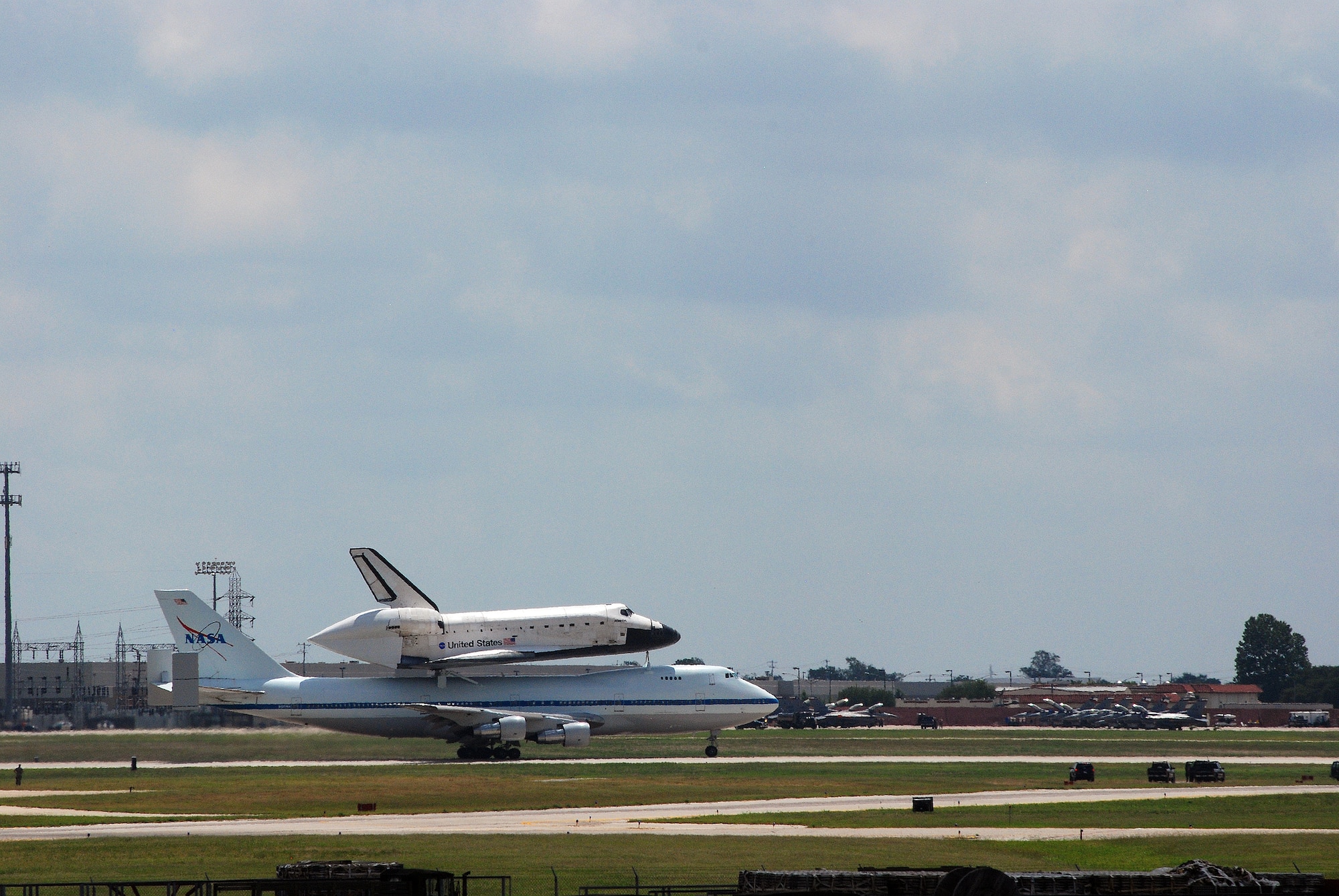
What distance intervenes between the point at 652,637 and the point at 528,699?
6.47m

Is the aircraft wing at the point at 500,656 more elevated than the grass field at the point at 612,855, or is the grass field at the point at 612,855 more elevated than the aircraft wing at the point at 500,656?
the aircraft wing at the point at 500,656

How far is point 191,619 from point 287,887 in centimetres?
5210

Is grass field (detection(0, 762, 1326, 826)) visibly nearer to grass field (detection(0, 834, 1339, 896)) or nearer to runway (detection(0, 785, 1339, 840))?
runway (detection(0, 785, 1339, 840))

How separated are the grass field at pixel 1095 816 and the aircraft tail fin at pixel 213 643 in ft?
113

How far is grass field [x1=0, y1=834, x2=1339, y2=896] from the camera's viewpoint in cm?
3162

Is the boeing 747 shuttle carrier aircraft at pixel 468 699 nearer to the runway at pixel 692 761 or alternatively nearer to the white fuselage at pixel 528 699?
the white fuselage at pixel 528 699

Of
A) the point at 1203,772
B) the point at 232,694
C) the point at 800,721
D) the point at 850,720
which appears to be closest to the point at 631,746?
the point at 232,694

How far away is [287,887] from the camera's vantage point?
22.2m

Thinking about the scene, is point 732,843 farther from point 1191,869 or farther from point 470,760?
point 470,760

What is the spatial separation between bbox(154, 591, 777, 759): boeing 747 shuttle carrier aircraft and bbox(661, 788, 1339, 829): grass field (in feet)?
91.6

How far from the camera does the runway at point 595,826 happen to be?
128 ft

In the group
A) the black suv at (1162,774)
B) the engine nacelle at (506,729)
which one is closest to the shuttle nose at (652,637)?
the engine nacelle at (506,729)

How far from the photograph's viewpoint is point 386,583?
74.0 metres

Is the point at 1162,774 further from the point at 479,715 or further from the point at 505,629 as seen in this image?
the point at 505,629
